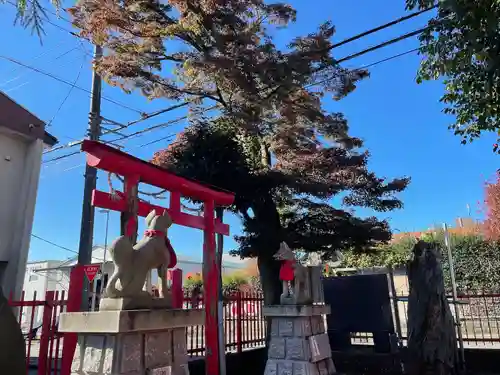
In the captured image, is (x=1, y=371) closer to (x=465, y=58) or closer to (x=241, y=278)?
(x=465, y=58)

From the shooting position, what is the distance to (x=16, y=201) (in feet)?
29.3

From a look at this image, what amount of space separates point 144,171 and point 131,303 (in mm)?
2105

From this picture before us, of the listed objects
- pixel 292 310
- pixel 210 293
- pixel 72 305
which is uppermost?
pixel 210 293

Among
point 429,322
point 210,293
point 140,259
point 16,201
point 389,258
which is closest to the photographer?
point 140,259

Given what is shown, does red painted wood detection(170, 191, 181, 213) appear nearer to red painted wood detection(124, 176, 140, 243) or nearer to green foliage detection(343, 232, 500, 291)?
red painted wood detection(124, 176, 140, 243)

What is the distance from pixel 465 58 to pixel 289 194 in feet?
13.8

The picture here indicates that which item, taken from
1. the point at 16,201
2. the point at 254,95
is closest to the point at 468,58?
the point at 254,95

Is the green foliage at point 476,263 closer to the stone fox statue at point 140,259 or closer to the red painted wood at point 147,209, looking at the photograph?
the red painted wood at point 147,209

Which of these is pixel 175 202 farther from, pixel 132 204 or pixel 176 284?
pixel 176 284

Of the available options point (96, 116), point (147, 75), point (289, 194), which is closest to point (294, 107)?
point (289, 194)

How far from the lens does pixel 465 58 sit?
208 inches

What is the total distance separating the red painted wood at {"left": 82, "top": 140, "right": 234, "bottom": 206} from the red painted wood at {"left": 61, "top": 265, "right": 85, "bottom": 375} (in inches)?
52.7

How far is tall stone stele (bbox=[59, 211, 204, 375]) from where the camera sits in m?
3.19

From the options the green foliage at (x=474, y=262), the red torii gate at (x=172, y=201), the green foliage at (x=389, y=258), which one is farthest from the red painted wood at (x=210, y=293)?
the green foliage at (x=389, y=258)
